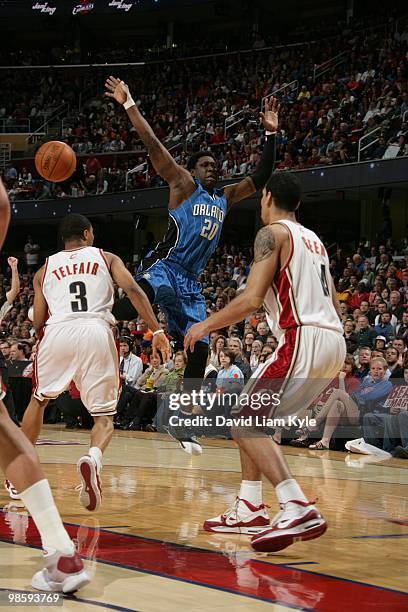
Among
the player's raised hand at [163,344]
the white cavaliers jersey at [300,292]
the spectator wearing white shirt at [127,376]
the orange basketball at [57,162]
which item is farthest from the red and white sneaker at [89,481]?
the spectator wearing white shirt at [127,376]

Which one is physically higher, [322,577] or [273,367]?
[273,367]

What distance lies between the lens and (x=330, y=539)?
4953 mm

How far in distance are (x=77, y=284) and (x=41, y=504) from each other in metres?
2.51

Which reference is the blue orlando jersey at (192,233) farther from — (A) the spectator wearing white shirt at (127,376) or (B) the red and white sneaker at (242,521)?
(A) the spectator wearing white shirt at (127,376)

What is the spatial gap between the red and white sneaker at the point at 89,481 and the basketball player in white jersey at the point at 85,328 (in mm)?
415

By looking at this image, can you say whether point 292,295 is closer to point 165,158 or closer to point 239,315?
point 239,315

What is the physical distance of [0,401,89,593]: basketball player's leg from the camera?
10.8 ft

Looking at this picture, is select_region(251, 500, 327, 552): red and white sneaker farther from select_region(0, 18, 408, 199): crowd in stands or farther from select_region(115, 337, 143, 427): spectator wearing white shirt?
select_region(0, 18, 408, 199): crowd in stands

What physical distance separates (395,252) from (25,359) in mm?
7485

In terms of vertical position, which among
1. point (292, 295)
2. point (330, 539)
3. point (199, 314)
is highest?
point (292, 295)

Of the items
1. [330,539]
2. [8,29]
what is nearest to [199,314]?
[330,539]

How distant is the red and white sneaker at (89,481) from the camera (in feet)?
16.7

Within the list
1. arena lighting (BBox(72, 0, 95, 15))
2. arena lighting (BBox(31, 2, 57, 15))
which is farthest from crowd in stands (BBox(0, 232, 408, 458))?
arena lighting (BBox(31, 2, 57, 15))

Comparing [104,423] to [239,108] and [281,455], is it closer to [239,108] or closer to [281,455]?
[281,455]
